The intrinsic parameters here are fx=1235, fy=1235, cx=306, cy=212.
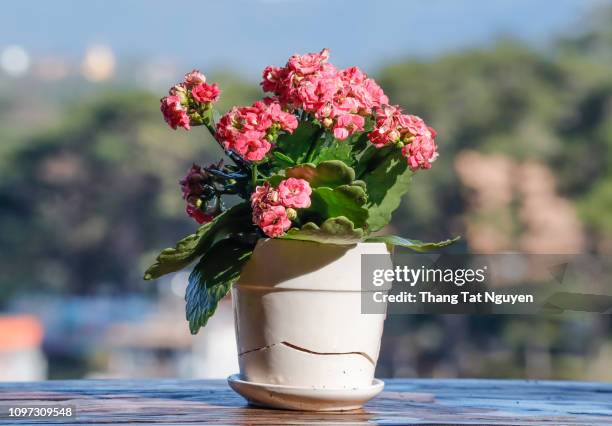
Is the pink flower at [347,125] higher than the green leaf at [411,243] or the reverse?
higher

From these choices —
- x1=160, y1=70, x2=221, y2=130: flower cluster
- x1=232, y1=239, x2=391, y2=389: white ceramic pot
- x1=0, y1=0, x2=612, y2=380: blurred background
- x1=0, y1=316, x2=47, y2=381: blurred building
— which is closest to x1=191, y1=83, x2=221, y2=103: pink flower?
x1=160, y1=70, x2=221, y2=130: flower cluster

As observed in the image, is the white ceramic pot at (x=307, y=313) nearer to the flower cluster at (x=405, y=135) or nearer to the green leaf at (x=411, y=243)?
the green leaf at (x=411, y=243)

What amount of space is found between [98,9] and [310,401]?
12152 centimetres

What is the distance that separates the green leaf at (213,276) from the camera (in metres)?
1.66

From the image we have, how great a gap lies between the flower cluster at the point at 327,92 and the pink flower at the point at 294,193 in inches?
3.8

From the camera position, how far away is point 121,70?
68125 mm

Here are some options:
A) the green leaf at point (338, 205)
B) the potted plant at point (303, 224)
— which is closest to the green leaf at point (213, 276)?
the potted plant at point (303, 224)

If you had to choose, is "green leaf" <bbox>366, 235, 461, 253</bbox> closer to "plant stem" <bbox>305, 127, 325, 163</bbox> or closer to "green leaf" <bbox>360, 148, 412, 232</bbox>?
"green leaf" <bbox>360, 148, 412, 232</bbox>

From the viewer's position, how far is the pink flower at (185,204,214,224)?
1.77 m

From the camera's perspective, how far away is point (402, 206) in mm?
25641

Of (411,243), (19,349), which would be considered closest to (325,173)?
(411,243)

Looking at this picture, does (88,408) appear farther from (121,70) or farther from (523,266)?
(121,70)

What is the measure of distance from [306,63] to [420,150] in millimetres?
194

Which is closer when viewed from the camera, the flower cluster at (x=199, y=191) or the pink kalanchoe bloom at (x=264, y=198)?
the pink kalanchoe bloom at (x=264, y=198)
